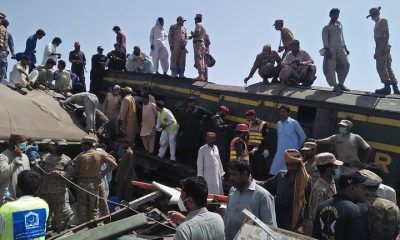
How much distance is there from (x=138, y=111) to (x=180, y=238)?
8.49 metres

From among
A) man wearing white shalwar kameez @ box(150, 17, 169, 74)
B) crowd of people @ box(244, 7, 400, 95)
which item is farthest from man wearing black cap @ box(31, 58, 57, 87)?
crowd of people @ box(244, 7, 400, 95)

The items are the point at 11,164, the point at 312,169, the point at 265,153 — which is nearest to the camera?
the point at 312,169

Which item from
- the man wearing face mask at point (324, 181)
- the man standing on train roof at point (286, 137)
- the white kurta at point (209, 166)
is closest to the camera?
the man wearing face mask at point (324, 181)

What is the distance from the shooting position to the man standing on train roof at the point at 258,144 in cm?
930

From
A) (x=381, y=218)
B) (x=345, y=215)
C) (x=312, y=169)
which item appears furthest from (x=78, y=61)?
(x=345, y=215)

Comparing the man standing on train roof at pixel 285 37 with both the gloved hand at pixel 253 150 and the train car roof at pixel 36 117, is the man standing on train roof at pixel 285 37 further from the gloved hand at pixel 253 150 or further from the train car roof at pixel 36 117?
the train car roof at pixel 36 117

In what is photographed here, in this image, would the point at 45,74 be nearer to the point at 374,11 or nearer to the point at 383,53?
the point at 374,11

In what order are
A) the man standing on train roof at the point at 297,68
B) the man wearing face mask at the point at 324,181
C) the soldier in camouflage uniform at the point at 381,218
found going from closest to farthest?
the soldier in camouflage uniform at the point at 381,218 < the man wearing face mask at the point at 324,181 < the man standing on train roof at the point at 297,68

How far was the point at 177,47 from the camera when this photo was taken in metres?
12.6

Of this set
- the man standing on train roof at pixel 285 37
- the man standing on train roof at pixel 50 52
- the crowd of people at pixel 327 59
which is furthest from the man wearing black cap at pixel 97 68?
the man standing on train roof at pixel 285 37

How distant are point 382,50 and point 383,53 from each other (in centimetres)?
6

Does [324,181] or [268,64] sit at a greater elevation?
[268,64]

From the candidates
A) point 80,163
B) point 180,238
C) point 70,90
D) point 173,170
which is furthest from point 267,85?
point 180,238

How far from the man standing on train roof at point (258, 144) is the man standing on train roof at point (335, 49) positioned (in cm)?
164
